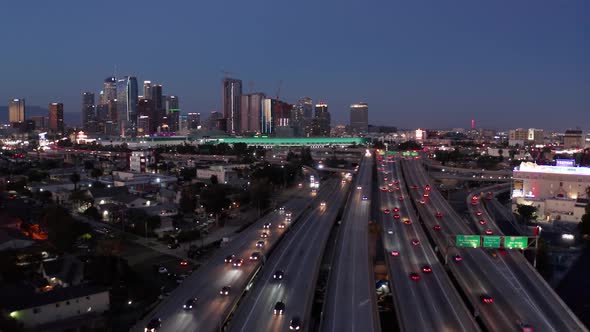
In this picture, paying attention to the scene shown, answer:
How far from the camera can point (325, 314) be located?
10148 mm

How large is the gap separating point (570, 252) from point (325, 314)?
526 inches

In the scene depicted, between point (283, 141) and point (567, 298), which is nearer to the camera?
point (567, 298)

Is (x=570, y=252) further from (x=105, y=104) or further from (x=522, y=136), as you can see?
(x=105, y=104)

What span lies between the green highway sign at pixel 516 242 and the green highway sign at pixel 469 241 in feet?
2.78

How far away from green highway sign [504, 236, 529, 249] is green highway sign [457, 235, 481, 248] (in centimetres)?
85

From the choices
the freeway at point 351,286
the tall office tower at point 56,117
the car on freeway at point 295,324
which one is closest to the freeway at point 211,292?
the car on freeway at point 295,324

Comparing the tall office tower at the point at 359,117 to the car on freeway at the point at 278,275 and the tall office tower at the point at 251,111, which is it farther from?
the car on freeway at the point at 278,275

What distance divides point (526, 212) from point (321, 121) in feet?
425

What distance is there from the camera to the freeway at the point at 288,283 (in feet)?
31.6

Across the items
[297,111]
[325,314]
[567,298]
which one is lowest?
[567,298]

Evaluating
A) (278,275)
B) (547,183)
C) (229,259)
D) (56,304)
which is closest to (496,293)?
(278,275)

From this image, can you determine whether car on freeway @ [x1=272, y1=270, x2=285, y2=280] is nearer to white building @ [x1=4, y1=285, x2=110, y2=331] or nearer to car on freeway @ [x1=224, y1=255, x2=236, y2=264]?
car on freeway @ [x1=224, y1=255, x2=236, y2=264]

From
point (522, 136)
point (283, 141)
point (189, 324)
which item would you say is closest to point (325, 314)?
point (189, 324)

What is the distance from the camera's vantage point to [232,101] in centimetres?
15475
